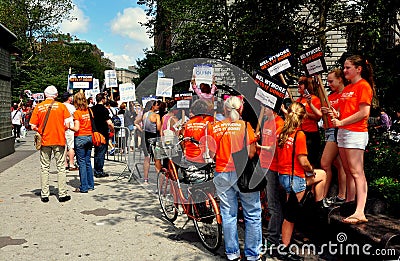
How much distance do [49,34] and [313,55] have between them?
44.7 meters

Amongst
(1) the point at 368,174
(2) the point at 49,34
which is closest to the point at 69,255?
(1) the point at 368,174

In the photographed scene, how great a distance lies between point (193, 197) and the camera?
19.5 feet

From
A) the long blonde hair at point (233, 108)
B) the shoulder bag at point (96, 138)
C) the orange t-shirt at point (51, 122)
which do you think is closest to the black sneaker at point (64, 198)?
the orange t-shirt at point (51, 122)

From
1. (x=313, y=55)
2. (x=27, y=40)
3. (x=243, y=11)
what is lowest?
(x=313, y=55)

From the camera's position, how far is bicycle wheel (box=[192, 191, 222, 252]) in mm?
5473

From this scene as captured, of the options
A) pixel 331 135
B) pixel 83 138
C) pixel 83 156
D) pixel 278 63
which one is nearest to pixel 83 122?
pixel 83 138

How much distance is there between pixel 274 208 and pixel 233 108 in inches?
60.5

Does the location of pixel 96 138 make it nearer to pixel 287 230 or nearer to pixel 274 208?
pixel 274 208

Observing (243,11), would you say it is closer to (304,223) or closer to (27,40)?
(304,223)

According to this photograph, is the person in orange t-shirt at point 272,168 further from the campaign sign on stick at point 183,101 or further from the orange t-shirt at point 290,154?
the campaign sign on stick at point 183,101

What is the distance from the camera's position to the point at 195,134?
6.31m

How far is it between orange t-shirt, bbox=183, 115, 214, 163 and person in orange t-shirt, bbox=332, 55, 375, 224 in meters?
1.78

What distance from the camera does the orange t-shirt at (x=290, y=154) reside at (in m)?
5.02

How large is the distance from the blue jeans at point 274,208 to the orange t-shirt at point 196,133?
1.02 m
